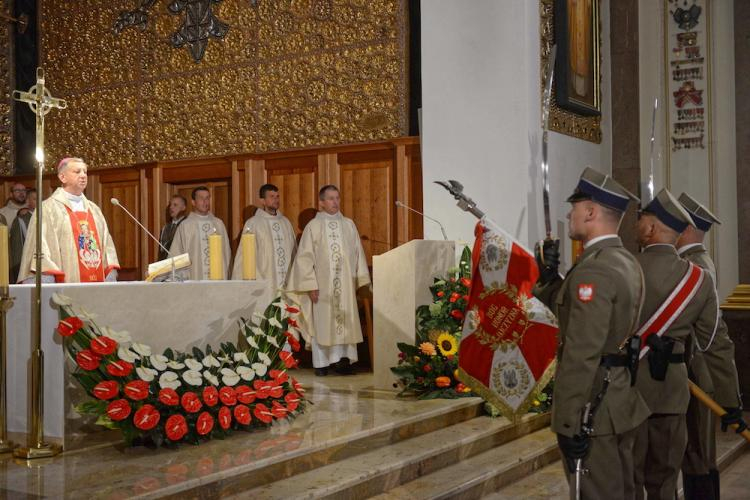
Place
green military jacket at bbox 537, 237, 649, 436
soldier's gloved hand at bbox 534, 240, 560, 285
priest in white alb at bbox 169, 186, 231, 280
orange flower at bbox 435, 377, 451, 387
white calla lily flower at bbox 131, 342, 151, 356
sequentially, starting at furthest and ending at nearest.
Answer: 1. priest in white alb at bbox 169, 186, 231, 280
2. orange flower at bbox 435, 377, 451, 387
3. white calla lily flower at bbox 131, 342, 151, 356
4. soldier's gloved hand at bbox 534, 240, 560, 285
5. green military jacket at bbox 537, 237, 649, 436

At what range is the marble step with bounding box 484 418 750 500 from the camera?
493cm

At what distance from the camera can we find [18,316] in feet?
16.2

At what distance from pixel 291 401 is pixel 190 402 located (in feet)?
2.93

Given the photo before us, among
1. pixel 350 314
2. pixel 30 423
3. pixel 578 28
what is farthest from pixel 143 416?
pixel 578 28

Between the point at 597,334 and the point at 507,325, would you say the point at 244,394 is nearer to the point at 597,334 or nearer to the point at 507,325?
the point at 507,325

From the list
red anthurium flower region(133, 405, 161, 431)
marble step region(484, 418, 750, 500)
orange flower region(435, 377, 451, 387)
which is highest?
red anthurium flower region(133, 405, 161, 431)

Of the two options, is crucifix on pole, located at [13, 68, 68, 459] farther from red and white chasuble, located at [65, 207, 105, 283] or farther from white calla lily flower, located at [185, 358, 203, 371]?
red and white chasuble, located at [65, 207, 105, 283]

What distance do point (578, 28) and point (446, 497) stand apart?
5.13 meters

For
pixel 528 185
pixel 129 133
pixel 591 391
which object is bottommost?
pixel 591 391

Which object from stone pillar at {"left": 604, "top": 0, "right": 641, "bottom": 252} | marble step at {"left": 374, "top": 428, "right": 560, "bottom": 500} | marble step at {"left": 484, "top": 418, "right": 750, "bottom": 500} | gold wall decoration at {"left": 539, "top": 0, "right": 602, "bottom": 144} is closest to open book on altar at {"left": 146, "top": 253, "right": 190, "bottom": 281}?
marble step at {"left": 374, "top": 428, "right": 560, "bottom": 500}

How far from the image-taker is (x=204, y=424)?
189 inches

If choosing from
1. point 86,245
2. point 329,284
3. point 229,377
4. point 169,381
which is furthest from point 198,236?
point 169,381

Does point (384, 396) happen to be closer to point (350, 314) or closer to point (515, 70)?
point (350, 314)

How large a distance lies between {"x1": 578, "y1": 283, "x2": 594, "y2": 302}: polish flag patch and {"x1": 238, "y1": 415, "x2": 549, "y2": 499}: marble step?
184 cm
